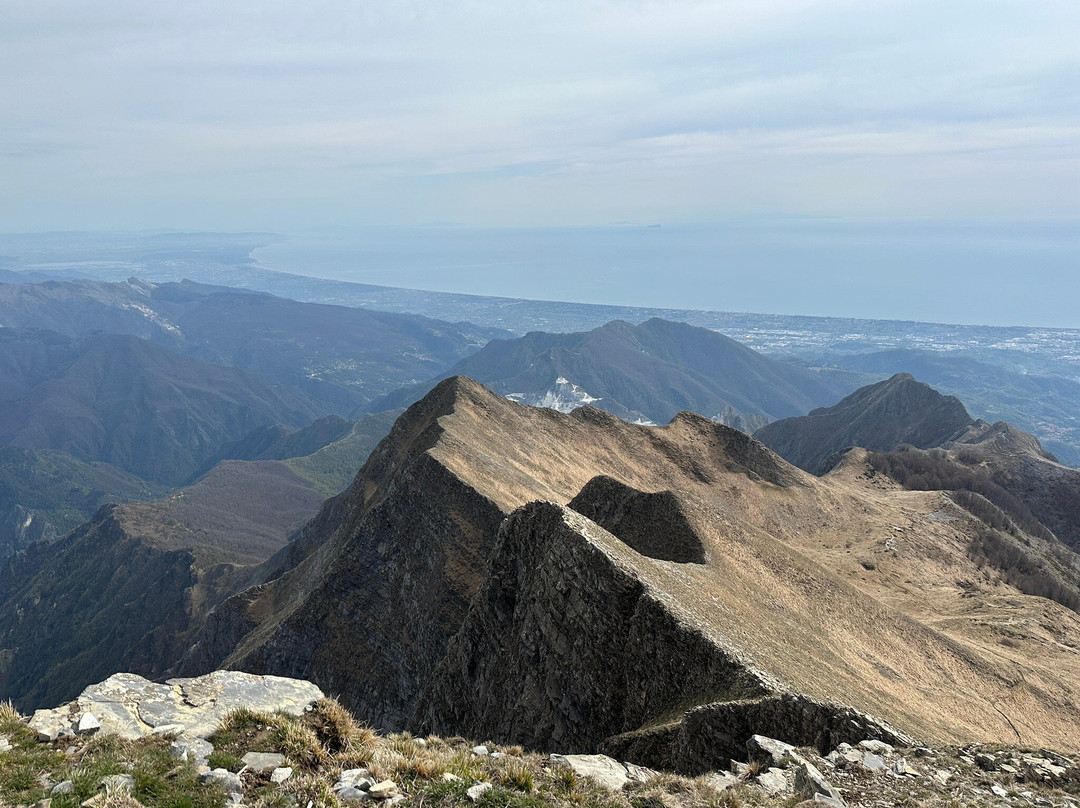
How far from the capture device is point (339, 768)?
12.0m

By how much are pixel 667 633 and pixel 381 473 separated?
50168 mm

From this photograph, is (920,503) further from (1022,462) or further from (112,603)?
(112,603)

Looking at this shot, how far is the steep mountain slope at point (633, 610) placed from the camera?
73.9ft

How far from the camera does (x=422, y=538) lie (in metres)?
47.2

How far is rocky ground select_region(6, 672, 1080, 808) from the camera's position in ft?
36.1

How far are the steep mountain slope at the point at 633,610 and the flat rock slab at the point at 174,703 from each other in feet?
33.4

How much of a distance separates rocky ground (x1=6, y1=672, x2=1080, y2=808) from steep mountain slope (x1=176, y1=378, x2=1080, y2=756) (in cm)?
295

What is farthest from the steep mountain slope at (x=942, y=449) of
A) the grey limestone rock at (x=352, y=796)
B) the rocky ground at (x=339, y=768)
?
the grey limestone rock at (x=352, y=796)

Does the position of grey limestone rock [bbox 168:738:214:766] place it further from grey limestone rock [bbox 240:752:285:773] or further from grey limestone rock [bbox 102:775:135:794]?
grey limestone rock [bbox 102:775:135:794]

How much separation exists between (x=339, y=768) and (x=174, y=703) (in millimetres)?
5314

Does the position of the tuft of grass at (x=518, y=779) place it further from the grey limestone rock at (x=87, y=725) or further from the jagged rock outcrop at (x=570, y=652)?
the jagged rock outcrop at (x=570, y=652)

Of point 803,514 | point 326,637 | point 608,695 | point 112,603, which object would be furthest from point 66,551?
point 608,695

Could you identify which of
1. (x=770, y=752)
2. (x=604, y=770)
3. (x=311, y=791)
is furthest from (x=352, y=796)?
(x=770, y=752)

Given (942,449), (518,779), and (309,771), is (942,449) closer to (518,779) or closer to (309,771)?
(518,779)
